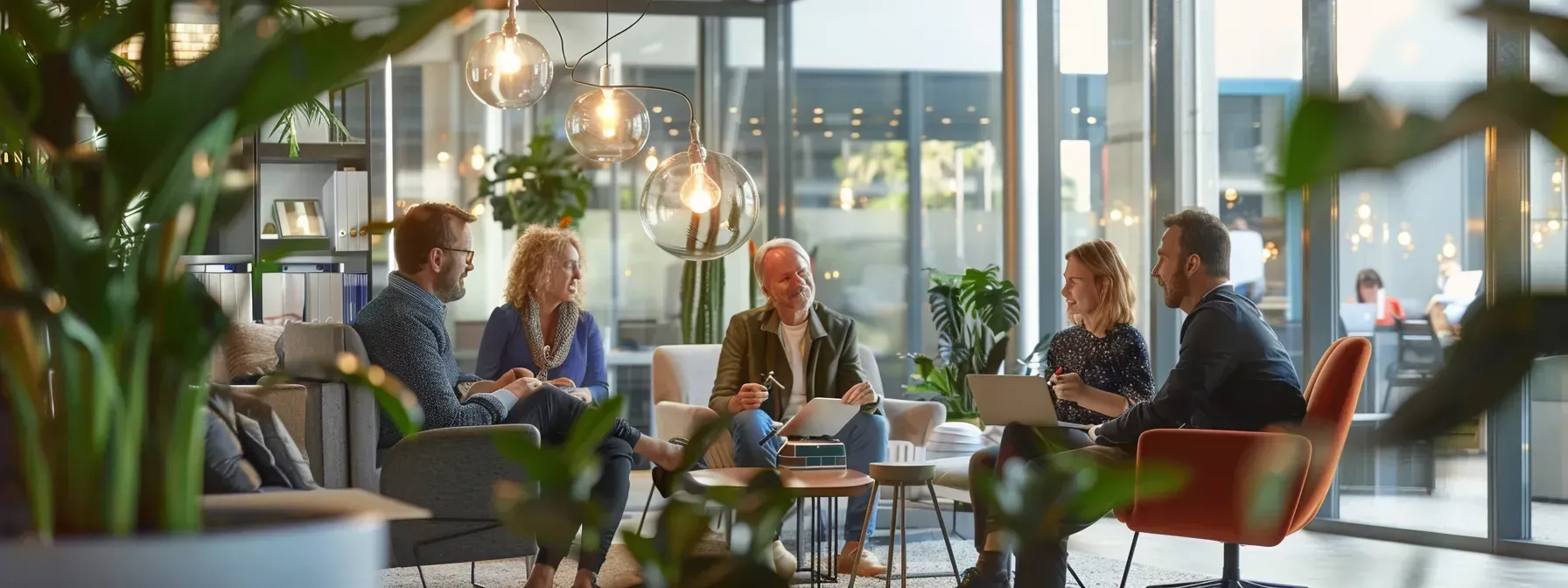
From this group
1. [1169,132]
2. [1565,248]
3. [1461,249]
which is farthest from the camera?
[1169,132]

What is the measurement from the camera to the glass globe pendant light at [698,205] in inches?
160

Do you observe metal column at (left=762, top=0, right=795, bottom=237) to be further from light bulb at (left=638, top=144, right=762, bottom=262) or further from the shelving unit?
light bulb at (left=638, top=144, right=762, bottom=262)

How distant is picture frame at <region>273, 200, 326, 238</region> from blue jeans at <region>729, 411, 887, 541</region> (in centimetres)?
310

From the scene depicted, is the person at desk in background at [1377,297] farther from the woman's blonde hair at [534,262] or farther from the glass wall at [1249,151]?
the woman's blonde hair at [534,262]

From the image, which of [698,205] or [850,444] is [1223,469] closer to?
[850,444]

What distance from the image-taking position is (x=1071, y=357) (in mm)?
4137

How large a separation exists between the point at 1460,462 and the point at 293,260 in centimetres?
695

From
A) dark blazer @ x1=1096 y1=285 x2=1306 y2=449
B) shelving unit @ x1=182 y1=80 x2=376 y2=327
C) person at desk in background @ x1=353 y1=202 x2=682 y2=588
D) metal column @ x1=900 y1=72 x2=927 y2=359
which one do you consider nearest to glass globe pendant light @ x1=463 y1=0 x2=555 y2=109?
person at desk in background @ x1=353 y1=202 x2=682 y2=588

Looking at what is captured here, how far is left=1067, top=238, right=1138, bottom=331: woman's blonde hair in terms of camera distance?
405 centimetres

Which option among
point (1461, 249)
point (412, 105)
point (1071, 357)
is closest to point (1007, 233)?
point (1461, 249)

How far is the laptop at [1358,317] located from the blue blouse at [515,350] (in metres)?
3.01

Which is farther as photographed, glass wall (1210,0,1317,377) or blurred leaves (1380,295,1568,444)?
glass wall (1210,0,1317,377)

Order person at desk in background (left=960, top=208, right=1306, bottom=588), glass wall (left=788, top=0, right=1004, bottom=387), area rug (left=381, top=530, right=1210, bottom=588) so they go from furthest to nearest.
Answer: glass wall (left=788, top=0, right=1004, bottom=387), area rug (left=381, top=530, right=1210, bottom=588), person at desk in background (left=960, top=208, right=1306, bottom=588)

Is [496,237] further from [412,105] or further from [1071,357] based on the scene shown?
[1071,357]
